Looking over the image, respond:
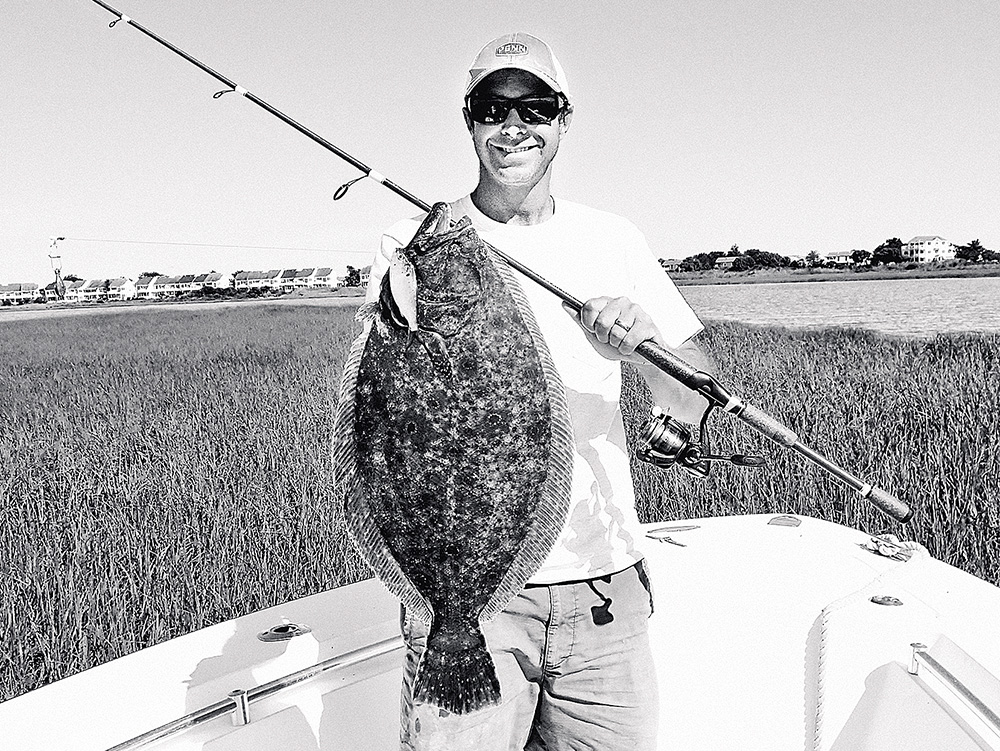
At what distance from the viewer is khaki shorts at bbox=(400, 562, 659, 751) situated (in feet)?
7.04

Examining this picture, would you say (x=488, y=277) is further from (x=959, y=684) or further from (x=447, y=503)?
(x=959, y=684)

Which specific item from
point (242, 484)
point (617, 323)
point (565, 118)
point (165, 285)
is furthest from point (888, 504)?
point (165, 285)

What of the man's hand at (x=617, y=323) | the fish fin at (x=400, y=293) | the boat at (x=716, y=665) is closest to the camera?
the fish fin at (x=400, y=293)

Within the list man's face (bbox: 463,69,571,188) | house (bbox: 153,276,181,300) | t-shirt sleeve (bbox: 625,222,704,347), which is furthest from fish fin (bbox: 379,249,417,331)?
house (bbox: 153,276,181,300)

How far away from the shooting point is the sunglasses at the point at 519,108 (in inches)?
87.4

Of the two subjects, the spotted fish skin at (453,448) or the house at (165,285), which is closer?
the spotted fish skin at (453,448)

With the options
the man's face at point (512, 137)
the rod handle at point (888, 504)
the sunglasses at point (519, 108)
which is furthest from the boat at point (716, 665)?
the sunglasses at point (519, 108)

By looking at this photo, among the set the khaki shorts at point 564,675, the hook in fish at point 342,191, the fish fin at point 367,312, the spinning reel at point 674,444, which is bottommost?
the khaki shorts at point 564,675

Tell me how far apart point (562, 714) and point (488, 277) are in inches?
51.0

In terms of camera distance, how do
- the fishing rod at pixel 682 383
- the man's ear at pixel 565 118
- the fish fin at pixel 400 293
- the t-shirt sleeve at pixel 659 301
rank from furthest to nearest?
1. the t-shirt sleeve at pixel 659 301
2. the man's ear at pixel 565 118
3. the fishing rod at pixel 682 383
4. the fish fin at pixel 400 293

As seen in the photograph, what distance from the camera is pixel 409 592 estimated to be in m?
1.84

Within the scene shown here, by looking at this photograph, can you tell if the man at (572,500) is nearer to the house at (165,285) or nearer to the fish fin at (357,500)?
the fish fin at (357,500)

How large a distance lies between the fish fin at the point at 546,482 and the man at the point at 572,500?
0.29 metres

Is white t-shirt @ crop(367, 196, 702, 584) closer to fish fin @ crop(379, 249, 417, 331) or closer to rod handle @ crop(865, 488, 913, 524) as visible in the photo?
fish fin @ crop(379, 249, 417, 331)
